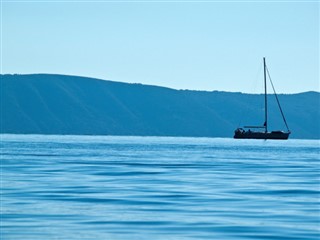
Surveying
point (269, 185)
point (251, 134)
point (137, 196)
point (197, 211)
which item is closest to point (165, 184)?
point (269, 185)

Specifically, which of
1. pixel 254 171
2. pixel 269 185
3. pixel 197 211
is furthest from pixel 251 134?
pixel 197 211

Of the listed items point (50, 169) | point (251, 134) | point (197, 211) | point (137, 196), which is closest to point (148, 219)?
point (197, 211)

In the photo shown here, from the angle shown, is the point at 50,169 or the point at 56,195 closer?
the point at 56,195

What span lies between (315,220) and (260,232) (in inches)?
112

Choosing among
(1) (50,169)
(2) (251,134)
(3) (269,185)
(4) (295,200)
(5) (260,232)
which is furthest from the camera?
(2) (251,134)

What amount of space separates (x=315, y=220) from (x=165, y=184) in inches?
501

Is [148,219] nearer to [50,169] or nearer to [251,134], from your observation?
[50,169]

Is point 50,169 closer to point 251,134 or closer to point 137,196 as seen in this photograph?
point 137,196

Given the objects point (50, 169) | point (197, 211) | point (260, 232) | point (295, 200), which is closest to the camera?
point (260, 232)

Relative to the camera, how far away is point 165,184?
35500mm

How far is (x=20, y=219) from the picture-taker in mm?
22578

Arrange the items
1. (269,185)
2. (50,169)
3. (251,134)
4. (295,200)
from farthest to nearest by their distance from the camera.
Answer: (251,134) < (50,169) < (269,185) < (295,200)

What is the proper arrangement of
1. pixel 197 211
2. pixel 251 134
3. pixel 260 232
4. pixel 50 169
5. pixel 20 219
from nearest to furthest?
pixel 260 232 → pixel 20 219 → pixel 197 211 → pixel 50 169 → pixel 251 134

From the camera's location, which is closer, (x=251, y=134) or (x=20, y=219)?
(x=20, y=219)
